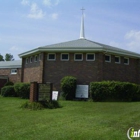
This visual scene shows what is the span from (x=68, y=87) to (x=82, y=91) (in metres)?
1.39

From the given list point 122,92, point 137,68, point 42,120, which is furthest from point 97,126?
point 137,68

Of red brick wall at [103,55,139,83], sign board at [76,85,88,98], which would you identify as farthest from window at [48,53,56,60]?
red brick wall at [103,55,139,83]

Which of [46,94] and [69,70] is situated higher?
[69,70]

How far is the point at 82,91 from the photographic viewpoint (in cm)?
2056

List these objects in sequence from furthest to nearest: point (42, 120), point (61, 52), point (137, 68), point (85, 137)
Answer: point (137, 68) < point (61, 52) < point (42, 120) < point (85, 137)

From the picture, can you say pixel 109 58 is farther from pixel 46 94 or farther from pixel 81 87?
pixel 46 94

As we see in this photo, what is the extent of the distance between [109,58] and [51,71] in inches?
216

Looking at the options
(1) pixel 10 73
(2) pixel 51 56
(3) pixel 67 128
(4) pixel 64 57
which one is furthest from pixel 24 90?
(3) pixel 67 128

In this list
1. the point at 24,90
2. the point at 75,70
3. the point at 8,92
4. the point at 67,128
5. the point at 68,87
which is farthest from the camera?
the point at 8,92

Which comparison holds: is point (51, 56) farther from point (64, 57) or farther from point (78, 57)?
point (78, 57)

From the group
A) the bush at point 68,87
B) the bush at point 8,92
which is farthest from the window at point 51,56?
the bush at point 8,92

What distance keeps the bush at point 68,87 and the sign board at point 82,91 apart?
0.44m

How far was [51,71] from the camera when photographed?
22.4 metres

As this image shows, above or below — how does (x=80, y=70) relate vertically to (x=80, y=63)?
below
